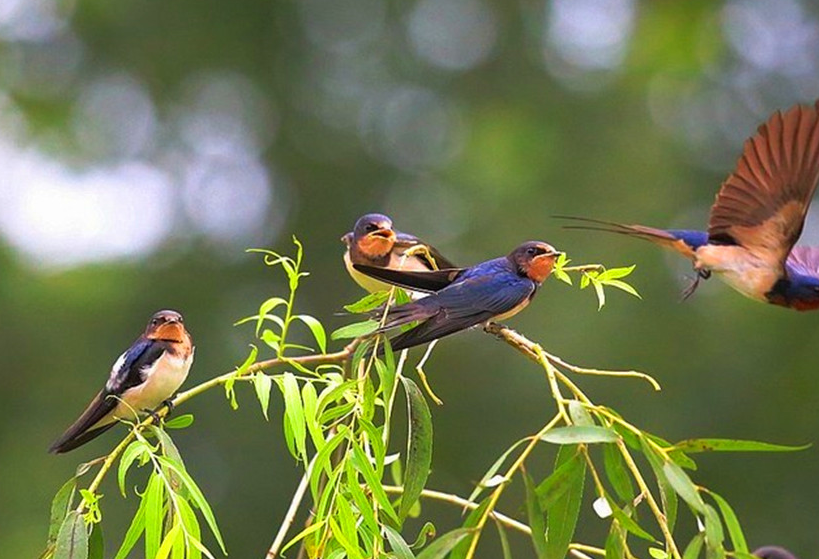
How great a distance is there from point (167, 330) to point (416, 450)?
0.53 meters

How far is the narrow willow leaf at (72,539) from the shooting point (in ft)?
4.60

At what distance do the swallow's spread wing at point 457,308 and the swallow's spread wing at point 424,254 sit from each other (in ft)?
0.47

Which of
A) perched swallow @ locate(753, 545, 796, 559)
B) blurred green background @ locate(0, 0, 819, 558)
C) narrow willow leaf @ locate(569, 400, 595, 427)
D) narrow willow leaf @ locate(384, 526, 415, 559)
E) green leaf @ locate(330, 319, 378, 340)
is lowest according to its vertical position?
blurred green background @ locate(0, 0, 819, 558)

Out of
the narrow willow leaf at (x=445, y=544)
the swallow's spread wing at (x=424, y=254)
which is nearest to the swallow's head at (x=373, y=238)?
the swallow's spread wing at (x=424, y=254)

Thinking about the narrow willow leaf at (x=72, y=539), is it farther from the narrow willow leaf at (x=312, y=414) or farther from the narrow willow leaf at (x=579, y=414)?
the narrow willow leaf at (x=579, y=414)

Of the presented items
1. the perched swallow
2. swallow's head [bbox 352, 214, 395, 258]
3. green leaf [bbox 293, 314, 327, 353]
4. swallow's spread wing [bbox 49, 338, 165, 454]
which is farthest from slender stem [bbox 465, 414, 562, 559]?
the perched swallow

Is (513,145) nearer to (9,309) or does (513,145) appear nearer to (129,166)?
(129,166)

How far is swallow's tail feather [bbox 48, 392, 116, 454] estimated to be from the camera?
1753mm

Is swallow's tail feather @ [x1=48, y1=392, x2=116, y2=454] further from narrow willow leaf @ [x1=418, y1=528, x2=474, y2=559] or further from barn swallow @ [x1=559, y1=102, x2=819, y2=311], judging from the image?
barn swallow @ [x1=559, y1=102, x2=819, y2=311]

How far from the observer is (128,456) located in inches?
55.4

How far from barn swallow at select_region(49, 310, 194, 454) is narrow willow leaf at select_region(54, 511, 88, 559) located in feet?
1.06

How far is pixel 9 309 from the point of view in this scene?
784 cm

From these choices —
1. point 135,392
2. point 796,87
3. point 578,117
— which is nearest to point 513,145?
point 578,117

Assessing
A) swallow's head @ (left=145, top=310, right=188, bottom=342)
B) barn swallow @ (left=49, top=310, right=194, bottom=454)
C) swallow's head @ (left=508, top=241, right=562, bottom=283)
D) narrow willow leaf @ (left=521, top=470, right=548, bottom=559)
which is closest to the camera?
narrow willow leaf @ (left=521, top=470, right=548, bottom=559)
